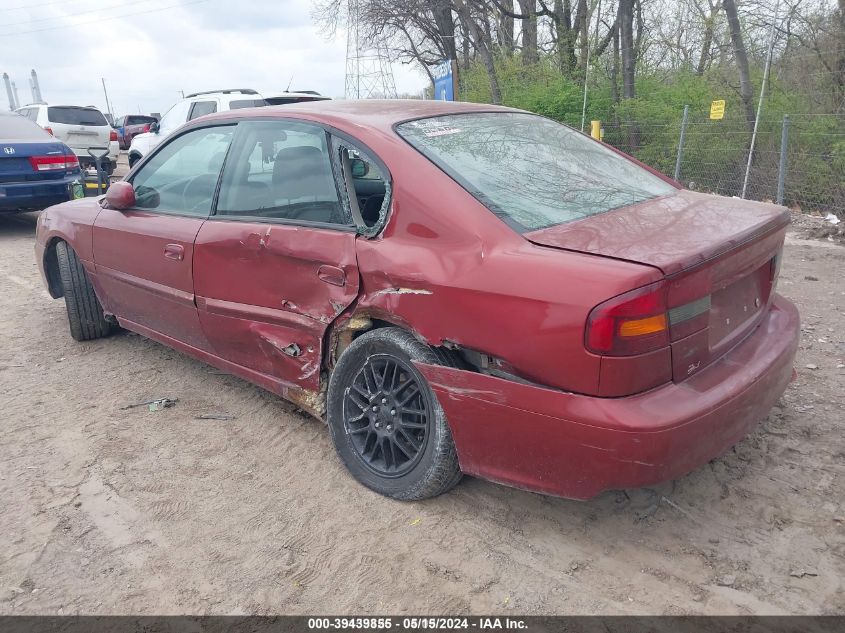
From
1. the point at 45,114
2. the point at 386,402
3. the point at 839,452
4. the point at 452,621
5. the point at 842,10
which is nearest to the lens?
the point at 452,621

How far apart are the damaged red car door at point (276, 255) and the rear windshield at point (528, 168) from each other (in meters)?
0.50

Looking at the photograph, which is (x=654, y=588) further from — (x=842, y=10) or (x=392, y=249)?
(x=842, y=10)

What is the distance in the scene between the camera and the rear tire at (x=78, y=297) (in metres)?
4.64

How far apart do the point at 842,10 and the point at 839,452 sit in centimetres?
876

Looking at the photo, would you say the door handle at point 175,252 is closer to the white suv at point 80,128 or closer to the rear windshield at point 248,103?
the rear windshield at point 248,103

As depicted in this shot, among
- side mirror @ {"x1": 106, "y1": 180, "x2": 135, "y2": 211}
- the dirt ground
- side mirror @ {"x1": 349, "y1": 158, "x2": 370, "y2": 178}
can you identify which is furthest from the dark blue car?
side mirror @ {"x1": 349, "y1": 158, "x2": 370, "y2": 178}

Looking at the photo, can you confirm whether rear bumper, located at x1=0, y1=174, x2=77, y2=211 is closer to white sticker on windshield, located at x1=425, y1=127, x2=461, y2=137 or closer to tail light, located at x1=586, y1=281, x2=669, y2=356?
white sticker on windshield, located at x1=425, y1=127, x2=461, y2=137

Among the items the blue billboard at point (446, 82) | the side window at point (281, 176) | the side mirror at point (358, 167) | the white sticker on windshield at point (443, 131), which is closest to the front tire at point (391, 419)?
the side window at point (281, 176)

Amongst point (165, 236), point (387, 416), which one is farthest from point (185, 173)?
point (387, 416)

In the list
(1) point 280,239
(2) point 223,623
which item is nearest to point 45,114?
(1) point 280,239

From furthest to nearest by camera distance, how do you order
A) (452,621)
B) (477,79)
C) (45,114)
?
(477,79), (45,114), (452,621)

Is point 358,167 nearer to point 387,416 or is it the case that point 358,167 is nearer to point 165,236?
point 387,416

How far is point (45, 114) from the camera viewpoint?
15.4 metres

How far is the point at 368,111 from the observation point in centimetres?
318
